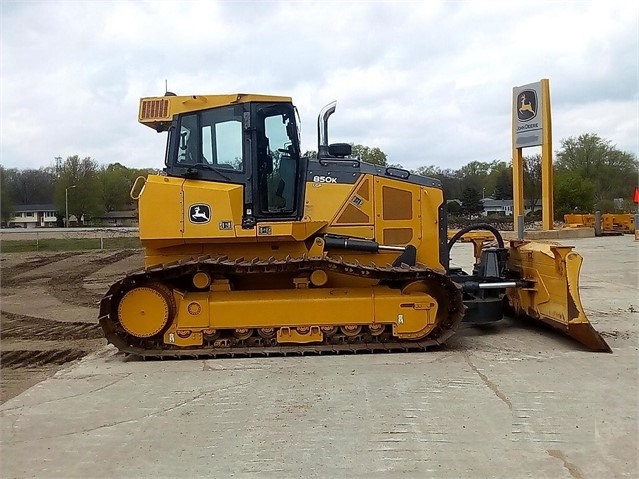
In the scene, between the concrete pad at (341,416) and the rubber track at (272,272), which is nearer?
the concrete pad at (341,416)

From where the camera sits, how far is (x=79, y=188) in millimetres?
64812

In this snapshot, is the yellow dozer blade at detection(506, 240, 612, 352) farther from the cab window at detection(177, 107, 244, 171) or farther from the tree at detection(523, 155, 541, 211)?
the tree at detection(523, 155, 541, 211)

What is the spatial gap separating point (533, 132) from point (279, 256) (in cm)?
2849

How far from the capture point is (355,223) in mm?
8547

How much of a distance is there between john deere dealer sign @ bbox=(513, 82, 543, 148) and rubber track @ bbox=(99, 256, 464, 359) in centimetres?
2770

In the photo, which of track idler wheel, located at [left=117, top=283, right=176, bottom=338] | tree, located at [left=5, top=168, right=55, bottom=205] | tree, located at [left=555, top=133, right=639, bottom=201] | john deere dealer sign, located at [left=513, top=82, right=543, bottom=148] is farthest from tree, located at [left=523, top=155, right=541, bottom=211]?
track idler wheel, located at [left=117, top=283, right=176, bottom=338]

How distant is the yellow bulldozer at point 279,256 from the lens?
7.88 meters

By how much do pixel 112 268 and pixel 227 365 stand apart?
18.1m

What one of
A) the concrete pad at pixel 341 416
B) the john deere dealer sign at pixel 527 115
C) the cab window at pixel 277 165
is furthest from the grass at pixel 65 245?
the concrete pad at pixel 341 416

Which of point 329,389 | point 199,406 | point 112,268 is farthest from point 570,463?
point 112,268

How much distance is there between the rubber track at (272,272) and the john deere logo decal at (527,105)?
2843 centimetres

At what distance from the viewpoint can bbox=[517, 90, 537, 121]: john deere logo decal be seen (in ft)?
110

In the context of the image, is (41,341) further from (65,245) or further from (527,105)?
(527,105)

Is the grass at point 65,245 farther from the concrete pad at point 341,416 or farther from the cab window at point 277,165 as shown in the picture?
the concrete pad at point 341,416
